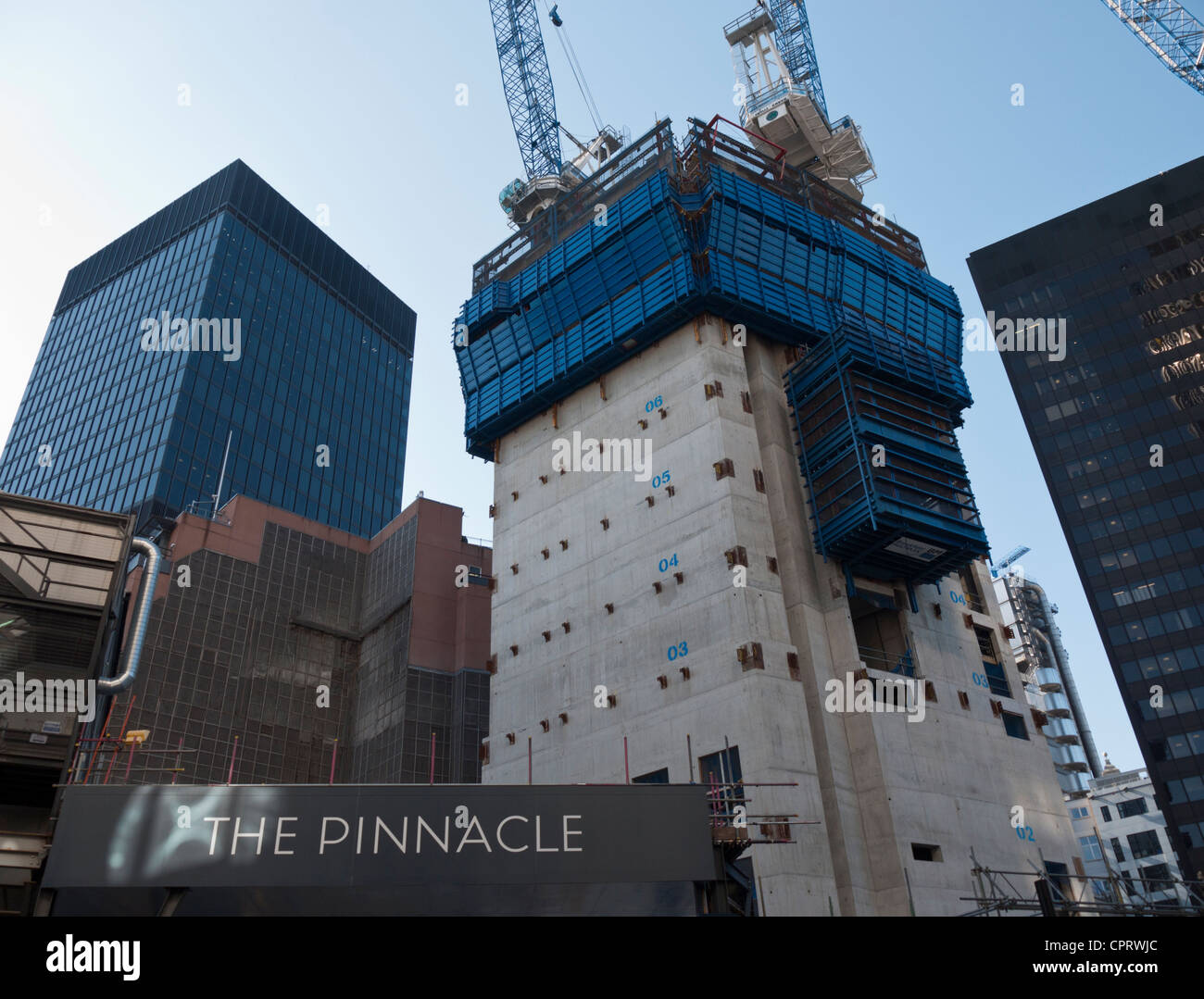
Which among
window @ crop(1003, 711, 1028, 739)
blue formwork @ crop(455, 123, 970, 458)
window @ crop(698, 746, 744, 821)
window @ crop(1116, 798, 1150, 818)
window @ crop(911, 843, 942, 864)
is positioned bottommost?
window @ crop(911, 843, 942, 864)

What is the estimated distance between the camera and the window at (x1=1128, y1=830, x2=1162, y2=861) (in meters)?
138

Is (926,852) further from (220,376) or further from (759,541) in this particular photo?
(220,376)

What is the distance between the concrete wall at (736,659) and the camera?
43438 millimetres

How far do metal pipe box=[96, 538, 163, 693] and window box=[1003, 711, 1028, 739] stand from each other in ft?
135

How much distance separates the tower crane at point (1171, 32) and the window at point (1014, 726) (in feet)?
362

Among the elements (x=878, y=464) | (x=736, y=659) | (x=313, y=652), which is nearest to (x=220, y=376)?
(x=313, y=652)

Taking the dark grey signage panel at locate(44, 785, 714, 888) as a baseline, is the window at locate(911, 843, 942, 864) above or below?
above

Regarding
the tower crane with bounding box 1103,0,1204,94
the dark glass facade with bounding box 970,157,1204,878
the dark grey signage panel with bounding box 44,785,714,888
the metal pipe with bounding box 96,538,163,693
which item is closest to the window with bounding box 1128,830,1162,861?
the dark glass facade with bounding box 970,157,1204,878

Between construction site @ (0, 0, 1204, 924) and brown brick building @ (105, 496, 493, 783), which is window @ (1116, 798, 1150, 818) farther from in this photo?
brown brick building @ (105, 496, 493, 783)

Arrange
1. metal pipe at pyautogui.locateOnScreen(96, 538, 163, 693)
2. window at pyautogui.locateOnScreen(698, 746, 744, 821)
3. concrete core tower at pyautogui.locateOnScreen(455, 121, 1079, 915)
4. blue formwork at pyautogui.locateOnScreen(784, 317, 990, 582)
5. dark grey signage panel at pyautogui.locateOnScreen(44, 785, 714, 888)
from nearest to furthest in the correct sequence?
1. dark grey signage panel at pyautogui.locateOnScreen(44, 785, 714, 888)
2. metal pipe at pyautogui.locateOnScreen(96, 538, 163, 693)
3. window at pyautogui.locateOnScreen(698, 746, 744, 821)
4. concrete core tower at pyautogui.locateOnScreen(455, 121, 1079, 915)
5. blue formwork at pyautogui.locateOnScreen(784, 317, 990, 582)

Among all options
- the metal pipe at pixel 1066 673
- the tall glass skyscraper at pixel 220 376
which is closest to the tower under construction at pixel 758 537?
the tall glass skyscraper at pixel 220 376

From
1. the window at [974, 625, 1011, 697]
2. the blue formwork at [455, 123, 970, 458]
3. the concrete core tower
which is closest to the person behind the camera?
the concrete core tower
